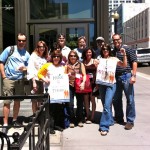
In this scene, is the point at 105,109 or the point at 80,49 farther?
the point at 80,49

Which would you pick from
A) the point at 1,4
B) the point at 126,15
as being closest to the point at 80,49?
the point at 1,4

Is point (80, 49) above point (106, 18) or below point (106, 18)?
below

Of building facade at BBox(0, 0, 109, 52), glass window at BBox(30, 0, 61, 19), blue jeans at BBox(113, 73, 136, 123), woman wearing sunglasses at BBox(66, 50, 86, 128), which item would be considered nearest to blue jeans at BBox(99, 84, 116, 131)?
blue jeans at BBox(113, 73, 136, 123)

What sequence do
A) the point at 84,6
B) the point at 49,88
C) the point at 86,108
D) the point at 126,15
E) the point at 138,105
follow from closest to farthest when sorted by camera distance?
the point at 49,88 → the point at 86,108 → the point at 138,105 → the point at 84,6 → the point at 126,15

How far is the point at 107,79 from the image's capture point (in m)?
6.82

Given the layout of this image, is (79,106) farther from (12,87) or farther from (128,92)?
(12,87)

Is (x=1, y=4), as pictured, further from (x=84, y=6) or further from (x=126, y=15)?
(x=126, y=15)

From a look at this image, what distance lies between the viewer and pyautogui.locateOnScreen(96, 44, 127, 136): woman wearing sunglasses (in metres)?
6.80

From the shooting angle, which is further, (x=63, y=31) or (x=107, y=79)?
(x=63, y=31)

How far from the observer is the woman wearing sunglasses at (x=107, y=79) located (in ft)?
22.3

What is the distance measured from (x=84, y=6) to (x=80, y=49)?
3.71m

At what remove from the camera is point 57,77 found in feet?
21.8

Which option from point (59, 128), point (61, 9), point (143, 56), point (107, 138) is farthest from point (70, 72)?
point (143, 56)

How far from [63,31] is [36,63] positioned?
158 inches
